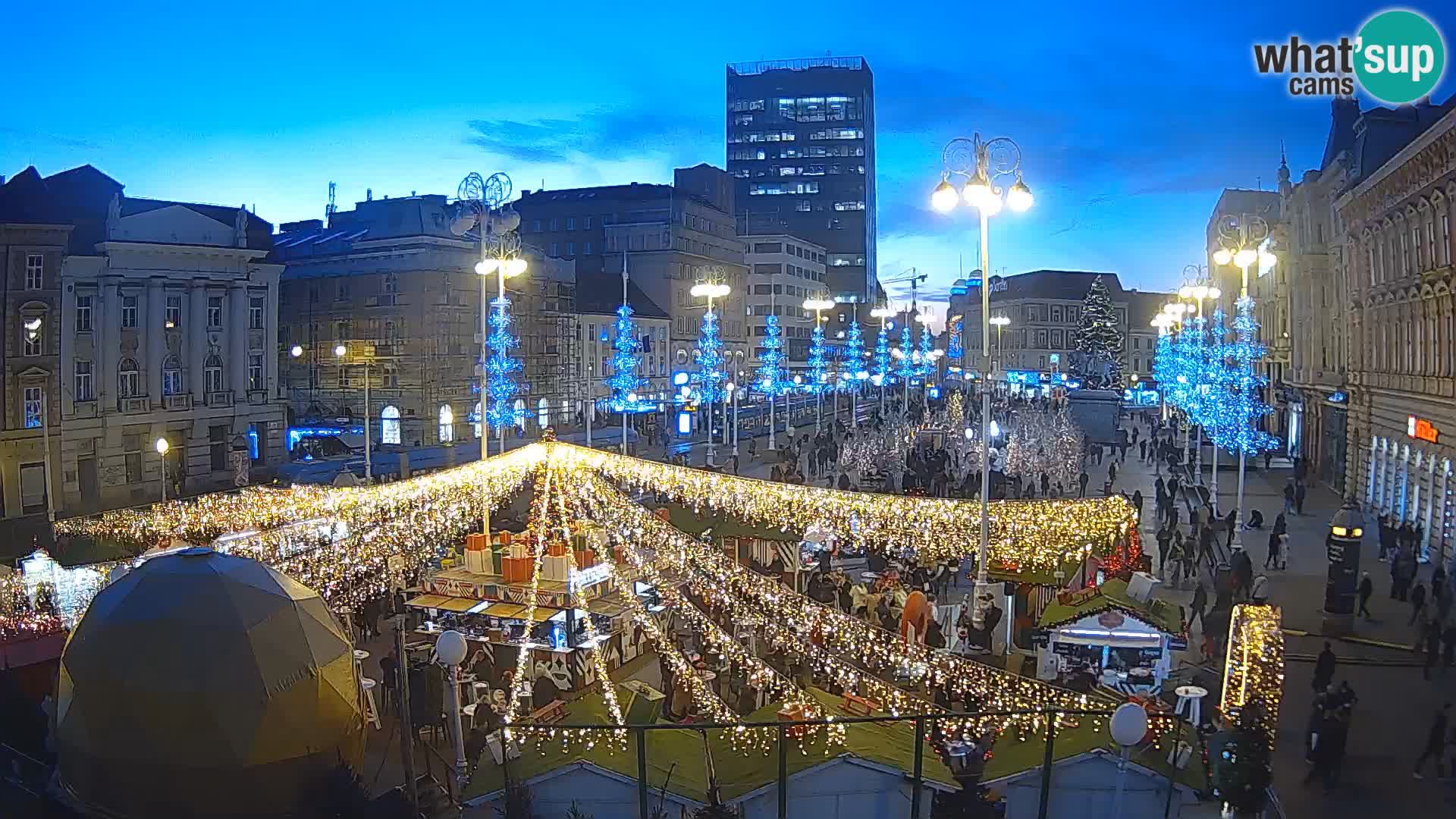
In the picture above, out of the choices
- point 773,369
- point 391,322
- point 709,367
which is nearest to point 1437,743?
point 709,367

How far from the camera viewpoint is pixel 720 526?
25.4m

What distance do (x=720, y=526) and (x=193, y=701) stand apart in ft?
55.6

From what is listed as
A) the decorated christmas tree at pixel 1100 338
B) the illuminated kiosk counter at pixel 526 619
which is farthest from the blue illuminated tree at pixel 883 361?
the illuminated kiosk counter at pixel 526 619

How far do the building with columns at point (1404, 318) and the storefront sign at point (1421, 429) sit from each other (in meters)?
0.04

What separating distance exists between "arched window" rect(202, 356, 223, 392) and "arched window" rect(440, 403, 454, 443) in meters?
12.2

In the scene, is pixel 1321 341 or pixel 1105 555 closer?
pixel 1105 555

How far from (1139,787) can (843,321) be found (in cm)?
14913

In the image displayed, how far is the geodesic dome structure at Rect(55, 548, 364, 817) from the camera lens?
8945mm

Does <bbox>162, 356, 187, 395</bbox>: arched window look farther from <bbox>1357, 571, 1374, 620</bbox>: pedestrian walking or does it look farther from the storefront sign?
the storefront sign

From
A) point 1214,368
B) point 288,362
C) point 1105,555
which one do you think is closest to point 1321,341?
point 1214,368

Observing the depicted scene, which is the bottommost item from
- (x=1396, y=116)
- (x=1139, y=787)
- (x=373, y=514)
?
(x=1139, y=787)

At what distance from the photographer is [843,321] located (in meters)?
159

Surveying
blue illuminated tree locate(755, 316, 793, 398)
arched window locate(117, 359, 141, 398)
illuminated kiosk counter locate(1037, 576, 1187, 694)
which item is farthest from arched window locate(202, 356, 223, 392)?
illuminated kiosk counter locate(1037, 576, 1187, 694)

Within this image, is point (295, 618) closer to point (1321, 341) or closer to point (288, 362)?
point (1321, 341)
